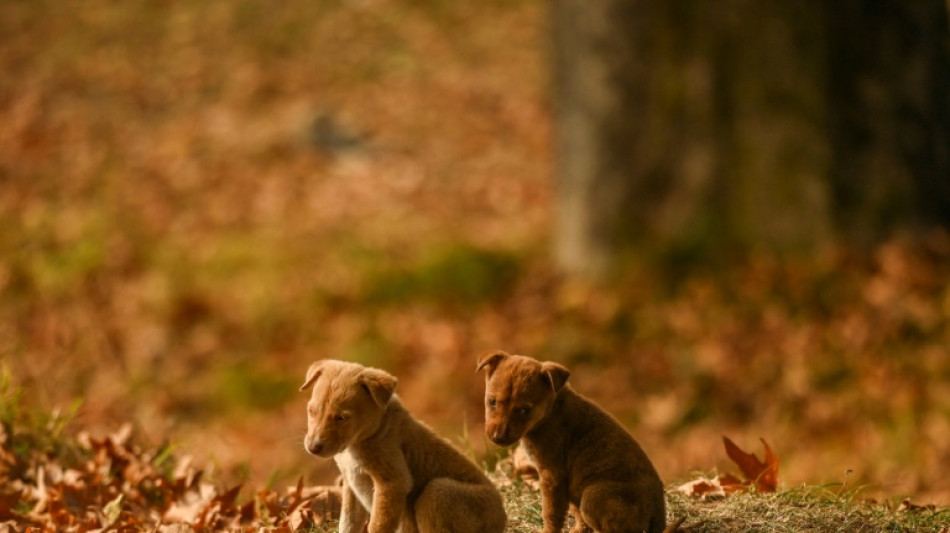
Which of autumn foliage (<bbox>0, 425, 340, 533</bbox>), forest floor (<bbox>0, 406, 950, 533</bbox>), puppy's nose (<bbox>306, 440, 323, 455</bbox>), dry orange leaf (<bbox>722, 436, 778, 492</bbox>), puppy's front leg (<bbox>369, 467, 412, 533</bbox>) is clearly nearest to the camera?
puppy's nose (<bbox>306, 440, 323, 455</bbox>)

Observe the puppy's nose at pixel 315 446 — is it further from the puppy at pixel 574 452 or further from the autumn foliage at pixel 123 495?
the autumn foliage at pixel 123 495

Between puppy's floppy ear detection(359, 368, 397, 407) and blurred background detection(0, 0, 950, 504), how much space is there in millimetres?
3801

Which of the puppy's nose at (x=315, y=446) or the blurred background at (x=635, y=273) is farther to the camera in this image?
the blurred background at (x=635, y=273)

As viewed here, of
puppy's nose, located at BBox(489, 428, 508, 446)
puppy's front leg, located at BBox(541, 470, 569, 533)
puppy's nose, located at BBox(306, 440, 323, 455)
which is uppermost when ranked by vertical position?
puppy's nose, located at BBox(489, 428, 508, 446)

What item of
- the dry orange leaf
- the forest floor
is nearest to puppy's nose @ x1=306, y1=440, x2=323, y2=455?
the forest floor

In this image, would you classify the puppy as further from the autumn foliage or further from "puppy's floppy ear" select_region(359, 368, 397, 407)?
the autumn foliage

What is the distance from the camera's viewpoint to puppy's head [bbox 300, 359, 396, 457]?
330 cm

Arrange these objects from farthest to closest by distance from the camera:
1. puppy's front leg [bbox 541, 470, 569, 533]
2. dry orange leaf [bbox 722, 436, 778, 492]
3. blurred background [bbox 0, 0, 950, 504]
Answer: blurred background [bbox 0, 0, 950, 504] → dry orange leaf [bbox 722, 436, 778, 492] → puppy's front leg [bbox 541, 470, 569, 533]

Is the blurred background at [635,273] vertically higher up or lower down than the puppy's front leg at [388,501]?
higher up

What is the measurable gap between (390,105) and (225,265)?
19.5 feet

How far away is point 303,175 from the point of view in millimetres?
14609

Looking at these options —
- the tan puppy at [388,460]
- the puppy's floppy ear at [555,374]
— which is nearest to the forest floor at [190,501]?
the tan puppy at [388,460]

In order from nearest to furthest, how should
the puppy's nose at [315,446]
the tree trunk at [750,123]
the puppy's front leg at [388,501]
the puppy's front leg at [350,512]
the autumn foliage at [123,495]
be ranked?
1. the puppy's nose at [315,446]
2. the puppy's front leg at [388,501]
3. the puppy's front leg at [350,512]
4. the autumn foliage at [123,495]
5. the tree trunk at [750,123]

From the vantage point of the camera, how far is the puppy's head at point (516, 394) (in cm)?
333
